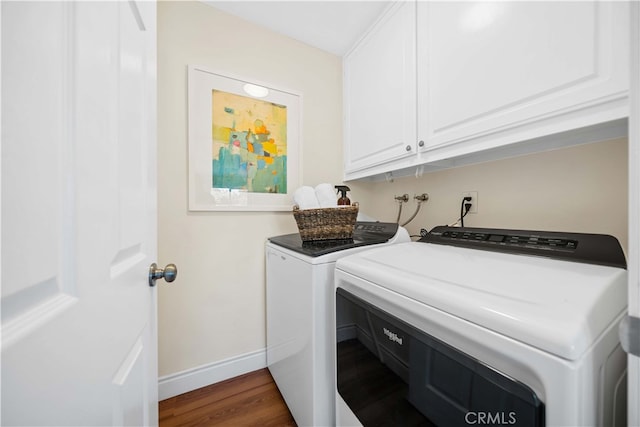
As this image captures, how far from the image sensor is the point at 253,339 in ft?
5.21

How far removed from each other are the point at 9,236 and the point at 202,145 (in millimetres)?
1328

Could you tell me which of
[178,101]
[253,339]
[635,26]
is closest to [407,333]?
[635,26]

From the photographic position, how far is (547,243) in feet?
2.78

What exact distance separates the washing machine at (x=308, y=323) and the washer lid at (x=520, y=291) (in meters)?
0.20

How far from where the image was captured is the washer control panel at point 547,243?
2.30ft

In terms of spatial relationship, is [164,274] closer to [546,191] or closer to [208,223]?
[208,223]

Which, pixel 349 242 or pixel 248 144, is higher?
pixel 248 144

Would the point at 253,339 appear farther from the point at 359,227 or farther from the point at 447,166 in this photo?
the point at 447,166

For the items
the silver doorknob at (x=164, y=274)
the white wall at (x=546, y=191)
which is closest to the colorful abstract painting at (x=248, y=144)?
the silver doorknob at (x=164, y=274)

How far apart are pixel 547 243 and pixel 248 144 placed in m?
1.59

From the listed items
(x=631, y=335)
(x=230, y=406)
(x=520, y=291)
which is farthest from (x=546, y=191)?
(x=230, y=406)

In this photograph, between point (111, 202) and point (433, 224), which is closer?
point (111, 202)

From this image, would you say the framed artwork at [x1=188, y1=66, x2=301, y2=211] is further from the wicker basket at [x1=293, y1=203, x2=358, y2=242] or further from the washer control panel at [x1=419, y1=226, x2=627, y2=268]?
the washer control panel at [x1=419, y1=226, x2=627, y2=268]

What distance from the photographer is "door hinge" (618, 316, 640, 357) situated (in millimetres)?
340
